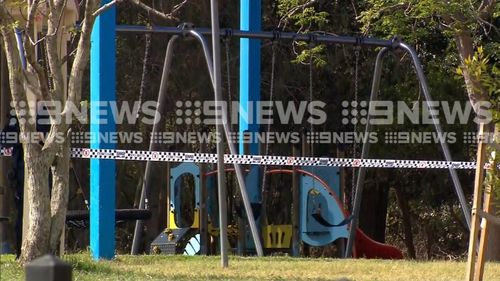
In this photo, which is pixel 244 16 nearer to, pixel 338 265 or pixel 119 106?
pixel 338 265

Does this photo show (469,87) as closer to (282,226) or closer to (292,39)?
(292,39)

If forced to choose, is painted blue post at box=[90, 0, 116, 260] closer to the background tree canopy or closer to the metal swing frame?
the metal swing frame

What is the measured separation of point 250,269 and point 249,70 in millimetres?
4679

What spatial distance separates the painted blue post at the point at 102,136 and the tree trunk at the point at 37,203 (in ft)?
7.21

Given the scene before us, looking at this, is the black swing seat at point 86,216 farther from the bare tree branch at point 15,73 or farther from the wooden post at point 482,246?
the wooden post at point 482,246

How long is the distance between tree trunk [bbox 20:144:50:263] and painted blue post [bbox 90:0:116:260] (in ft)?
7.21

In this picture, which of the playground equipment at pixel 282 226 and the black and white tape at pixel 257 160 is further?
the playground equipment at pixel 282 226

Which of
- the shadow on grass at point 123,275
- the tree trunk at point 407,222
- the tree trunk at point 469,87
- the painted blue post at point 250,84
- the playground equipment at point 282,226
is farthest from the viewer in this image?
the tree trunk at point 407,222

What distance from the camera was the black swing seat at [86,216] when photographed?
12766 mm

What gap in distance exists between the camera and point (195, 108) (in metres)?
21.0

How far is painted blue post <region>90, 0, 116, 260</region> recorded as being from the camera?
11719 millimetres

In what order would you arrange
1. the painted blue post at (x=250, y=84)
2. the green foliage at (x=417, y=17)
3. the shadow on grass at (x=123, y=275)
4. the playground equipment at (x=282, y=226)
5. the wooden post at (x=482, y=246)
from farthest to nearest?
the playground equipment at (x=282, y=226) < the painted blue post at (x=250, y=84) < the green foliage at (x=417, y=17) < the shadow on grass at (x=123, y=275) < the wooden post at (x=482, y=246)

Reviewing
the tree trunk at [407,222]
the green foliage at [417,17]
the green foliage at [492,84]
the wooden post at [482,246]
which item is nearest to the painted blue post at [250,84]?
the green foliage at [417,17]

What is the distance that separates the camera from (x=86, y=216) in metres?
12.8
